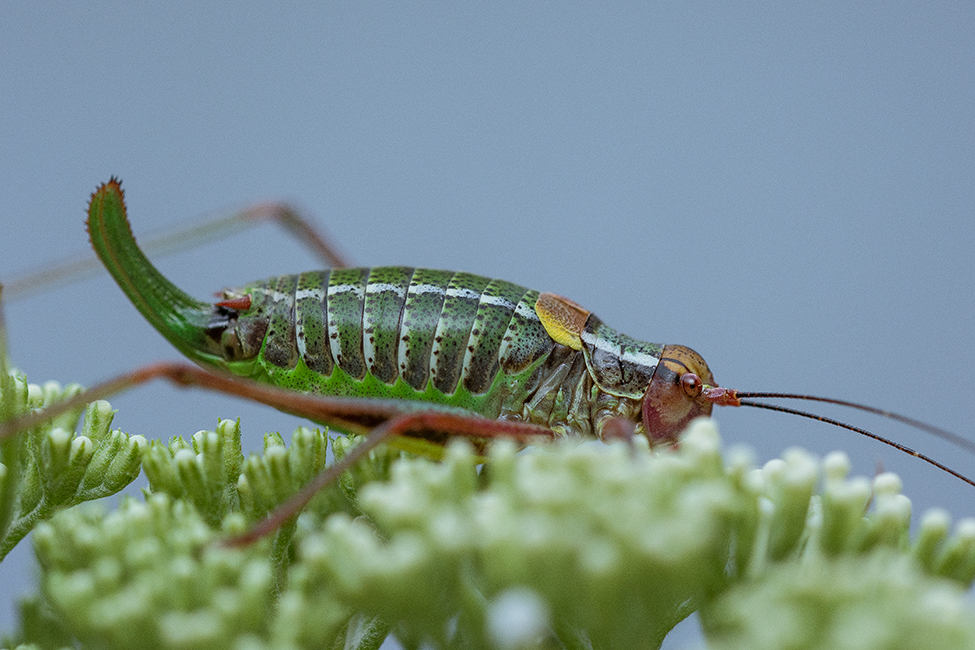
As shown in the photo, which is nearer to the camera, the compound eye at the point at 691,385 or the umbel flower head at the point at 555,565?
the umbel flower head at the point at 555,565

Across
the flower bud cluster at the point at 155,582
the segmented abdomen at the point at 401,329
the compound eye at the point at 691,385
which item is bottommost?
the flower bud cluster at the point at 155,582

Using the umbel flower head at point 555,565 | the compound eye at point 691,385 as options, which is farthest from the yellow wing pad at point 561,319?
the umbel flower head at point 555,565

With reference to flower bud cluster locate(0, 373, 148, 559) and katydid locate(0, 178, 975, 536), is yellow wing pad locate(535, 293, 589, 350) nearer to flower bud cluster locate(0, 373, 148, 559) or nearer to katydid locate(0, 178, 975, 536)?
katydid locate(0, 178, 975, 536)

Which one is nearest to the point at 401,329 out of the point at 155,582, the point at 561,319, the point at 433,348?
the point at 433,348

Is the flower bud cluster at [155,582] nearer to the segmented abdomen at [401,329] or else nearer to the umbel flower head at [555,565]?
the umbel flower head at [555,565]

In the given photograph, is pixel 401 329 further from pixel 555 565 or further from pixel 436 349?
pixel 555 565

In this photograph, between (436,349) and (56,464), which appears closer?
(56,464)

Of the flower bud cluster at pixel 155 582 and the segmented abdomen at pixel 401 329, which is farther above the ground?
the segmented abdomen at pixel 401 329
